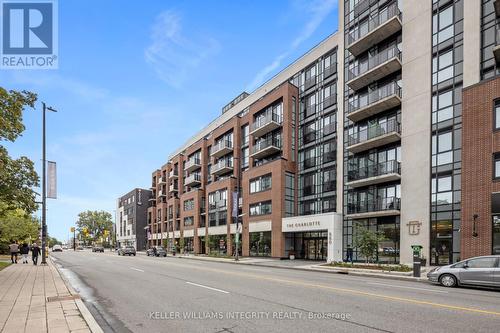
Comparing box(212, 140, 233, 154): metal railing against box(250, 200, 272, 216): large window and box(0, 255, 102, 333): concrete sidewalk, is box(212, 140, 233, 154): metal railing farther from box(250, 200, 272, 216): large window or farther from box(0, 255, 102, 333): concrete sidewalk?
box(0, 255, 102, 333): concrete sidewalk

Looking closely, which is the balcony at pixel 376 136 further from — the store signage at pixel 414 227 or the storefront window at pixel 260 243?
the storefront window at pixel 260 243

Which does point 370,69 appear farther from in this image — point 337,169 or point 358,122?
point 337,169

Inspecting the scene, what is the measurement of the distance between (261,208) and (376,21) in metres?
22.2

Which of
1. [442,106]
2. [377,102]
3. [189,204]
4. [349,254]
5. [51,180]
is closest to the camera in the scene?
[51,180]

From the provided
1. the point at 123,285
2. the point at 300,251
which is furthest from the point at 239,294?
the point at 300,251

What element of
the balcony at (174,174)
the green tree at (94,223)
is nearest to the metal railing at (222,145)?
the balcony at (174,174)

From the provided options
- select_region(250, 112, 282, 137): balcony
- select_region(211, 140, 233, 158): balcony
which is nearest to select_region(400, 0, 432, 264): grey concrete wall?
select_region(250, 112, 282, 137): balcony

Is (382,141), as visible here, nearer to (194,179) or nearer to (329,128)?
(329,128)

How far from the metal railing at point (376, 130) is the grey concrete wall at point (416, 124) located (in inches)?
30.4

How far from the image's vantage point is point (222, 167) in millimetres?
54469

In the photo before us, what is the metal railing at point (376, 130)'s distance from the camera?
2923 centimetres

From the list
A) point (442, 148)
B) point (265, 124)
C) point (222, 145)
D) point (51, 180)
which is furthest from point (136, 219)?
point (442, 148)

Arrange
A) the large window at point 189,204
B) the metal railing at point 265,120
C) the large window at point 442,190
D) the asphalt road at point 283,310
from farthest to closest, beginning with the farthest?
the large window at point 189,204 < the metal railing at point 265,120 < the large window at point 442,190 < the asphalt road at point 283,310

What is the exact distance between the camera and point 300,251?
39.4 m
